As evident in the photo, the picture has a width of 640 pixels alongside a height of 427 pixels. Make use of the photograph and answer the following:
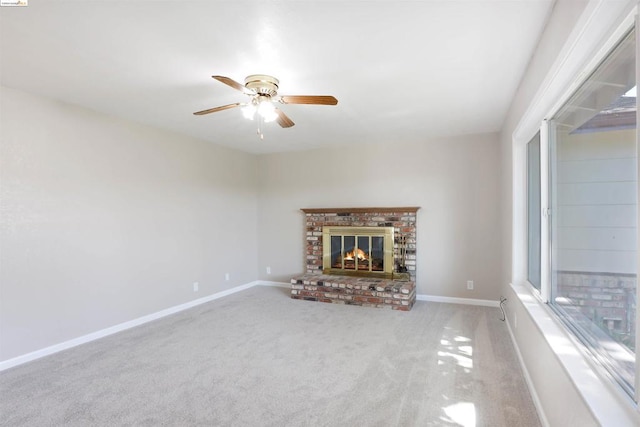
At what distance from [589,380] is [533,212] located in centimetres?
193

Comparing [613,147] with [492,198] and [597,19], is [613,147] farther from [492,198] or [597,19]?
[492,198]

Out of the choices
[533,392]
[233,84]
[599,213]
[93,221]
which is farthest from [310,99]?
[93,221]

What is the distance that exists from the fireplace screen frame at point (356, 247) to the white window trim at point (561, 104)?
2.28 meters

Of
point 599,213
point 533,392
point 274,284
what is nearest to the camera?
point 599,213

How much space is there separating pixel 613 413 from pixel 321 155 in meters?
4.95

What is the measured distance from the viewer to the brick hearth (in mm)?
4449

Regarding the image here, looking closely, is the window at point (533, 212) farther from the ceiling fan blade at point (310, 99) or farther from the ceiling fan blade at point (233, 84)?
the ceiling fan blade at point (233, 84)

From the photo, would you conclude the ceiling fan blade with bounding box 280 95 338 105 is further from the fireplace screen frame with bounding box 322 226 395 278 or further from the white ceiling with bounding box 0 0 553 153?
the fireplace screen frame with bounding box 322 226 395 278

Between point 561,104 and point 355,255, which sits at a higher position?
point 561,104

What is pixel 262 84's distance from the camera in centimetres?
259

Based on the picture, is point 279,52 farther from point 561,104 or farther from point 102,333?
point 102,333

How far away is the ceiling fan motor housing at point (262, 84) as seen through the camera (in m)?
2.57

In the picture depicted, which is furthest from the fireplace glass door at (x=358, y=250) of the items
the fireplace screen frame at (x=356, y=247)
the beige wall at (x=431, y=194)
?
the beige wall at (x=431, y=194)

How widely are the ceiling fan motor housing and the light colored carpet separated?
90.7 inches
